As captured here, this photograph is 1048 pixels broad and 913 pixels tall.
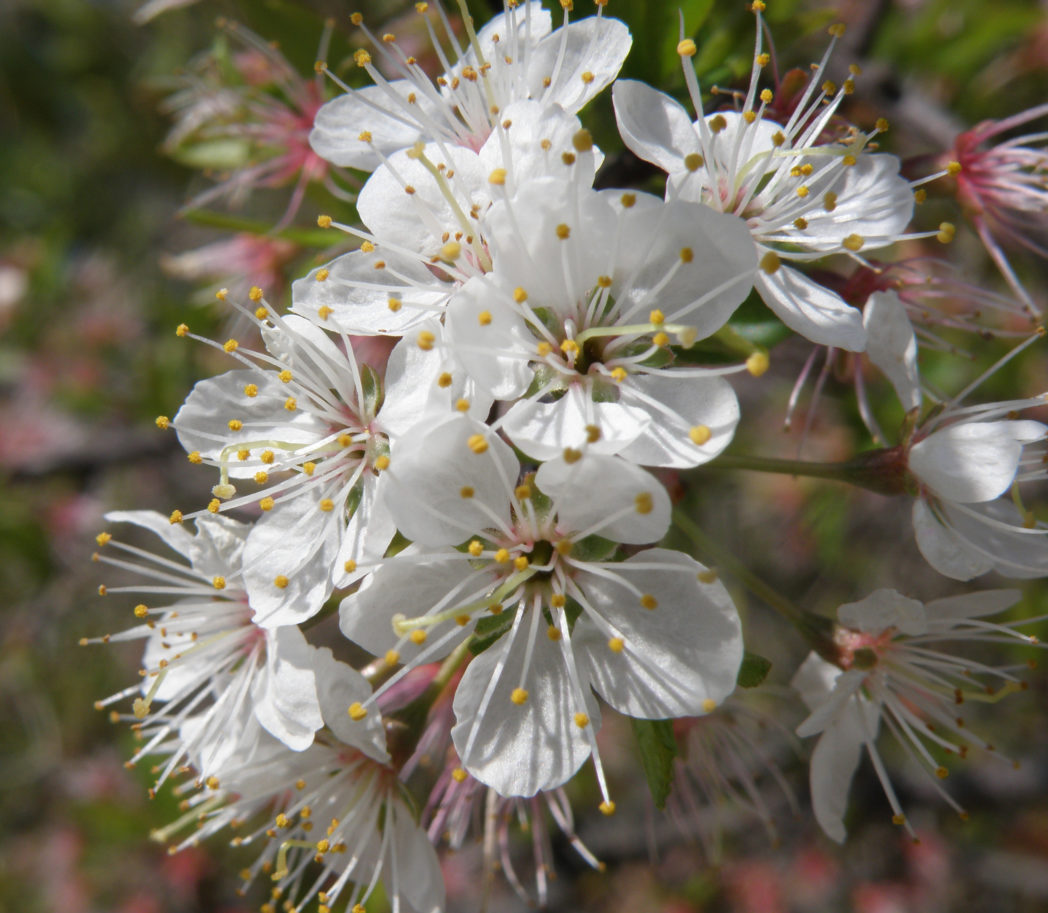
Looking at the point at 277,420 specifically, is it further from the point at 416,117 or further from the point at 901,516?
the point at 901,516

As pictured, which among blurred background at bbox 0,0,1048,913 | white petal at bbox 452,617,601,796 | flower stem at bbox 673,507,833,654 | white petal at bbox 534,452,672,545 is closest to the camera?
white petal at bbox 534,452,672,545

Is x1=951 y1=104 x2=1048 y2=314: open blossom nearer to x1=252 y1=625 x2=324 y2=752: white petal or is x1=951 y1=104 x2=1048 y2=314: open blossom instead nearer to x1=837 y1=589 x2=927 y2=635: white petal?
x1=837 y1=589 x2=927 y2=635: white petal

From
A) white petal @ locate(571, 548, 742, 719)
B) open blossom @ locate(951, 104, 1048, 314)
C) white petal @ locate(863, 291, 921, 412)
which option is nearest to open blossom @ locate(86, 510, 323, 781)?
white petal @ locate(571, 548, 742, 719)

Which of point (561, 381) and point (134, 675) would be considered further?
point (134, 675)

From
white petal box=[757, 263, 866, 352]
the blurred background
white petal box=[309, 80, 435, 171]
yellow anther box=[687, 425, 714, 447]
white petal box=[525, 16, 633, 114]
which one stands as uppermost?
white petal box=[525, 16, 633, 114]

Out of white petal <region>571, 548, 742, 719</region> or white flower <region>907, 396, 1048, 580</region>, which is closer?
white petal <region>571, 548, 742, 719</region>

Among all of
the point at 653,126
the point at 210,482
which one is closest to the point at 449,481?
the point at 653,126

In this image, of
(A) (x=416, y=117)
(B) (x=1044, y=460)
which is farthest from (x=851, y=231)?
(A) (x=416, y=117)
